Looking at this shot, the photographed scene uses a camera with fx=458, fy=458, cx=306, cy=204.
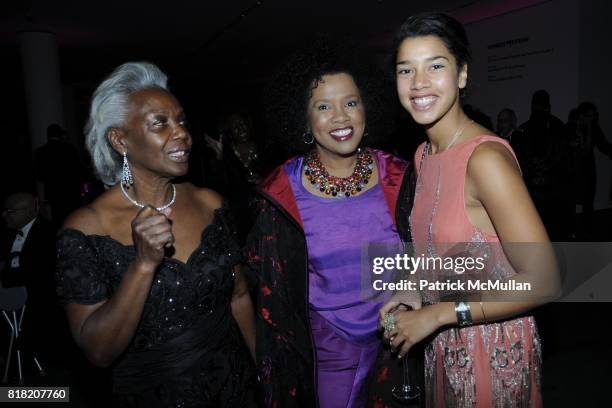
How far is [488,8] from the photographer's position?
8977mm

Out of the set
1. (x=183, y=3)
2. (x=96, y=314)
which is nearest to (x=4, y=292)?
(x=96, y=314)

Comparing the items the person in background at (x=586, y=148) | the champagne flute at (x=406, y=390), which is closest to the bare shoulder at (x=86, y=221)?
the champagne flute at (x=406, y=390)

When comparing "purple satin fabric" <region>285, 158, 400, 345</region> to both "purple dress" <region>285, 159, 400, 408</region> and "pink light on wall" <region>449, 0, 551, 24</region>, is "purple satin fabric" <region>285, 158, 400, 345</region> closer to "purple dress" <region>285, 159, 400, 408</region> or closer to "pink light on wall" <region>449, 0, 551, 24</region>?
"purple dress" <region>285, 159, 400, 408</region>

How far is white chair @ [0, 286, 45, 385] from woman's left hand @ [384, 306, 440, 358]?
3.39 m

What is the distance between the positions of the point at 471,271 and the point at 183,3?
7.32m

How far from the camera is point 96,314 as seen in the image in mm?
1409

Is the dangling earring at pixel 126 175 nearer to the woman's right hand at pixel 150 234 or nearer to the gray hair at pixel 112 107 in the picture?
the gray hair at pixel 112 107

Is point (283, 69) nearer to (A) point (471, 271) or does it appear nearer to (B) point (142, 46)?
(A) point (471, 271)

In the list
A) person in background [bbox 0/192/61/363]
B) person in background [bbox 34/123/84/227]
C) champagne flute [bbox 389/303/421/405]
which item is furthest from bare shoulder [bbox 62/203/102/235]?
person in background [bbox 34/123/84/227]

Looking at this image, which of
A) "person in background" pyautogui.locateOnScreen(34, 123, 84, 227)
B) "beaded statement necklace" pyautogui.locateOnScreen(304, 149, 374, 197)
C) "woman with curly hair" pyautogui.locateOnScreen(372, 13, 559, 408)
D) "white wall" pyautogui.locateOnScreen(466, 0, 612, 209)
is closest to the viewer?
"woman with curly hair" pyautogui.locateOnScreen(372, 13, 559, 408)

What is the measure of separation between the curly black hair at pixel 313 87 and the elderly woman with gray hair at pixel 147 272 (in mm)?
741

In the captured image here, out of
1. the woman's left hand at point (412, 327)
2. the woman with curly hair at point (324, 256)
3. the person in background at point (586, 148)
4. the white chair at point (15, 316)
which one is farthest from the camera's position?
the person in background at point (586, 148)

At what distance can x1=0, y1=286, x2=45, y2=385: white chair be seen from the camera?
12.0 feet

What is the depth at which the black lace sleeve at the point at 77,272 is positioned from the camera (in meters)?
1.42
